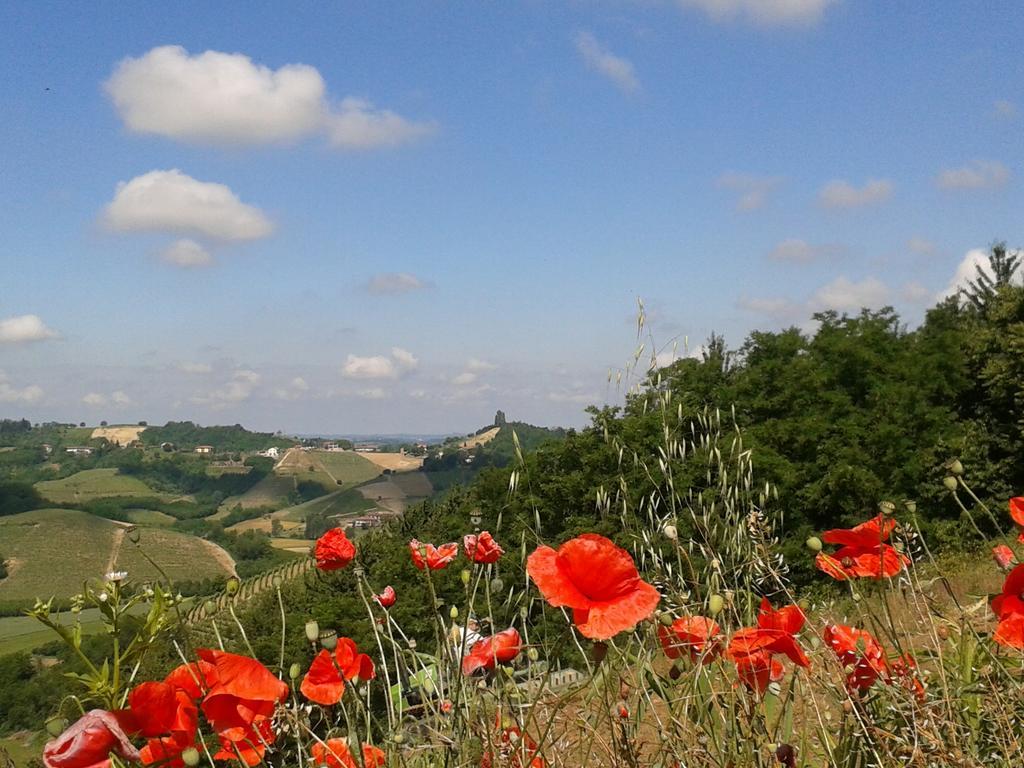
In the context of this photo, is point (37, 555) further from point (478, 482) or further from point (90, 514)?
point (478, 482)

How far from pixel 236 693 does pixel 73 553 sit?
403 ft

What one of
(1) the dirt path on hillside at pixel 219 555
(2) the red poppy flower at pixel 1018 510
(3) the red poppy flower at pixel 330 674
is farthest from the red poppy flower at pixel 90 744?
(1) the dirt path on hillside at pixel 219 555

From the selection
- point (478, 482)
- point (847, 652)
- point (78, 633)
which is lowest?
point (478, 482)

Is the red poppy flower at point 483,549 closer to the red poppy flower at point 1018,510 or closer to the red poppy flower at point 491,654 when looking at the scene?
the red poppy flower at point 491,654

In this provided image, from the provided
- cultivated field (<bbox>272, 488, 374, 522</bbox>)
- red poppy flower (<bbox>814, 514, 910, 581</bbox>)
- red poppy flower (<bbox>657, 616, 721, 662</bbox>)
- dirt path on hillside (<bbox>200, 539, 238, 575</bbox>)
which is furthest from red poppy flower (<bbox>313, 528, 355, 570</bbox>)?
cultivated field (<bbox>272, 488, 374, 522</bbox>)

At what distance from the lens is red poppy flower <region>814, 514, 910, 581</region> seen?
163cm

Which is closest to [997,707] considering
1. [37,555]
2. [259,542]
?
[259,542]

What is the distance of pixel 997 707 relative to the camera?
1.45m

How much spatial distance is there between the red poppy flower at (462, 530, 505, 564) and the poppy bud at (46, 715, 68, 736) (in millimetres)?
984

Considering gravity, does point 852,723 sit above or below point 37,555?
above

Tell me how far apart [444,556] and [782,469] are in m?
21.3

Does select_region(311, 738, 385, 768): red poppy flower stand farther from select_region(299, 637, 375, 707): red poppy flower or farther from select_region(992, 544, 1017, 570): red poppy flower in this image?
select_region(992, 544, 1017, 570): red poppy flower

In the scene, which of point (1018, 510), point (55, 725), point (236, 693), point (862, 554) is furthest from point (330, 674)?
point (1018, 510)

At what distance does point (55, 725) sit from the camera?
3.89ft
